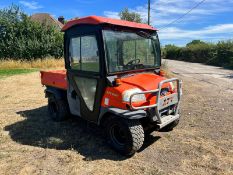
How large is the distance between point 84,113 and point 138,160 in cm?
145

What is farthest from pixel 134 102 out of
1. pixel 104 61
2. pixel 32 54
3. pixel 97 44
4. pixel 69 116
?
pixel 32 54

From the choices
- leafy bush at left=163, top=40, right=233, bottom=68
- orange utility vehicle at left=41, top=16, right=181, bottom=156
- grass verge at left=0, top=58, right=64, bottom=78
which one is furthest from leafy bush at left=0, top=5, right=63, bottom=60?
orange utility vehicle at left=41, top=16, right=181, bottom=156

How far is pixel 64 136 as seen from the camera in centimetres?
593

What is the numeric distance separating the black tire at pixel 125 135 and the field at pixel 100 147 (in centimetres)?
16

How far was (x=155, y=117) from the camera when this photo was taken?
193 inches

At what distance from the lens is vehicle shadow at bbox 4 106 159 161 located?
17.0ft

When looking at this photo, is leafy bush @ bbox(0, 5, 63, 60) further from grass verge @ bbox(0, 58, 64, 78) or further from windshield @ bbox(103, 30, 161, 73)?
windshield @ bbox(103, 30, 161, 73)

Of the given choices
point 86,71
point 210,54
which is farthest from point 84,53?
point 210,54

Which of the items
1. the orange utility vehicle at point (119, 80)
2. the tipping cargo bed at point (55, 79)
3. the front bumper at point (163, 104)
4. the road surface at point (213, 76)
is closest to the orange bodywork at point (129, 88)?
the orange utility vehicle at point (119, 80)

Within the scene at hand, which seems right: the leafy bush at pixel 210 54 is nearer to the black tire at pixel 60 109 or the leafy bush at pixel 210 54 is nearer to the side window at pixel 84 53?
the black tire at pixel 60 109

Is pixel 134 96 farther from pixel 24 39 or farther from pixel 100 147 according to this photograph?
pixel 24 39

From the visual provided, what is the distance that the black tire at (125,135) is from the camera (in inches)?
185

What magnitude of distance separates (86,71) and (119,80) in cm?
79

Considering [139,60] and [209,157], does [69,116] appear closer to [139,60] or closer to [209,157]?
[139,60]
